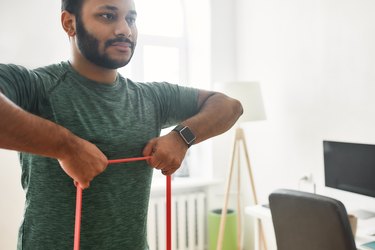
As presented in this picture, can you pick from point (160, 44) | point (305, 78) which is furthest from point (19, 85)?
point (160, 44)

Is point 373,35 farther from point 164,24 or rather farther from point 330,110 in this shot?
point 164,24

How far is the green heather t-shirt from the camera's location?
0.98 metres

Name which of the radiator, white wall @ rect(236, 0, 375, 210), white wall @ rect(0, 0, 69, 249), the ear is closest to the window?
white wall @ rect(236, 0, 375, 210)

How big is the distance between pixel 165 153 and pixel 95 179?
0.20m

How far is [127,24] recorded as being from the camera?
104 centimetres

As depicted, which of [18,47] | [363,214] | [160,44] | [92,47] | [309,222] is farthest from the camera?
[160,44]

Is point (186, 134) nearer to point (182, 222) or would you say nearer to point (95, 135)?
point (95, 135)

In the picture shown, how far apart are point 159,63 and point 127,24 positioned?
2.63 m

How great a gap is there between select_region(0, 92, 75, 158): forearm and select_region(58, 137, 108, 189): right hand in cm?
2

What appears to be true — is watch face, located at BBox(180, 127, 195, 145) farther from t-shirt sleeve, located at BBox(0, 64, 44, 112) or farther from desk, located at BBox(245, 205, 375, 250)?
desk, located at BBox(245, 205, 375, 250)

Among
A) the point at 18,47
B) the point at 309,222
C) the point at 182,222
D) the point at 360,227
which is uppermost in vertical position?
the point at 18,47

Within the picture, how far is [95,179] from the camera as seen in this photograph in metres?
1.02

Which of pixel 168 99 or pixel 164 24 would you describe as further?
pixel 164 24

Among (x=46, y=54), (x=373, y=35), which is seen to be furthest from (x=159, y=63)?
(x=373, y=35)
